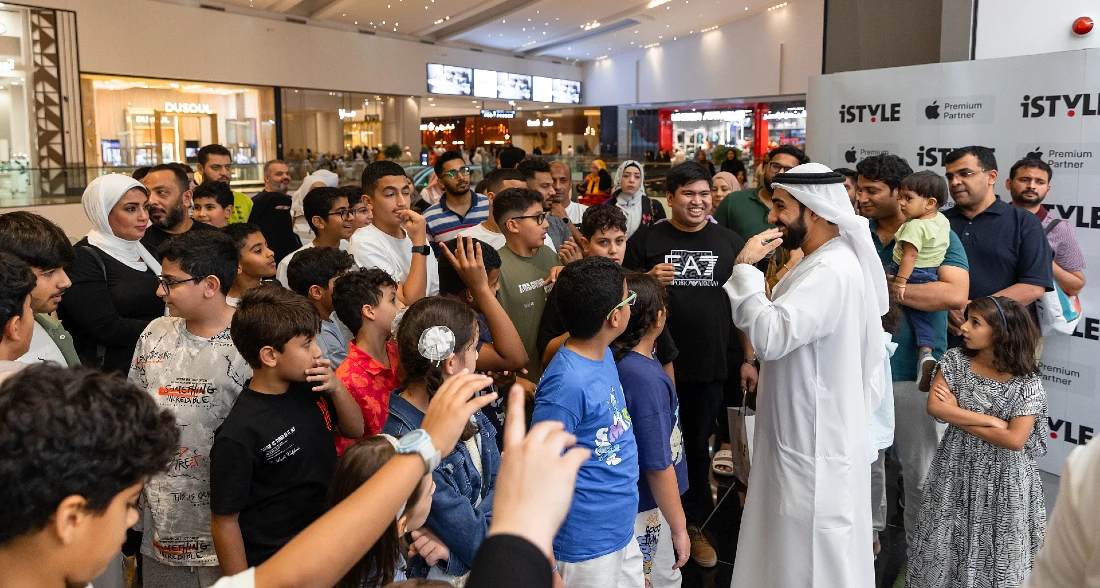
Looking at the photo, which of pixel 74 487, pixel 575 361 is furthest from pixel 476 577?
pixel 575 361

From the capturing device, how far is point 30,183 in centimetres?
1096

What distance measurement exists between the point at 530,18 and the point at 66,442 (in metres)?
20.6

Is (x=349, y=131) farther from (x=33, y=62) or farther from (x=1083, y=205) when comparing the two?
(x=1083, y=205)

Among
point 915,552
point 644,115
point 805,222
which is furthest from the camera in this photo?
point 644,115

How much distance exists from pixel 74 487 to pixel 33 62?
1545 cm

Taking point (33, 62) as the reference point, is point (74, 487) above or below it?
below

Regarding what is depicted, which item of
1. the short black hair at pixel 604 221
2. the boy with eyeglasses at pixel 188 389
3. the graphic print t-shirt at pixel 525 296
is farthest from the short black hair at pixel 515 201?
the boy with eyeglasses at pixel 188 389

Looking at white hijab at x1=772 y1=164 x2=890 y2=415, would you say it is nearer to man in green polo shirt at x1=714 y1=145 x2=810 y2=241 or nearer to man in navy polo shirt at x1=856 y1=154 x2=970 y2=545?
man in navy polo shirt at x1=856 y1=154 x2=970 y2=545

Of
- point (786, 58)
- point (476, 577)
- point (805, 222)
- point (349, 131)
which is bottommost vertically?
point (476, 577)

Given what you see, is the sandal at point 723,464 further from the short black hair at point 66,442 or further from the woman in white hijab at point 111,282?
the short black hair at point 66,442

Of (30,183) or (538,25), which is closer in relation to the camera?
(30,183)

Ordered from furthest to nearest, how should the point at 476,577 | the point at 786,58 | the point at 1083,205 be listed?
the point at 786,58 < the point at 1083,205 < the point at 476,577

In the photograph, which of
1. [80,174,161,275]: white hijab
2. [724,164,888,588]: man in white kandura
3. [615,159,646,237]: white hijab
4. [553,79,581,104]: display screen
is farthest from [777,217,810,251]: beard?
[553,79,581,104]: display screen

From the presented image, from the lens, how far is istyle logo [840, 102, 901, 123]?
505 centimetres
